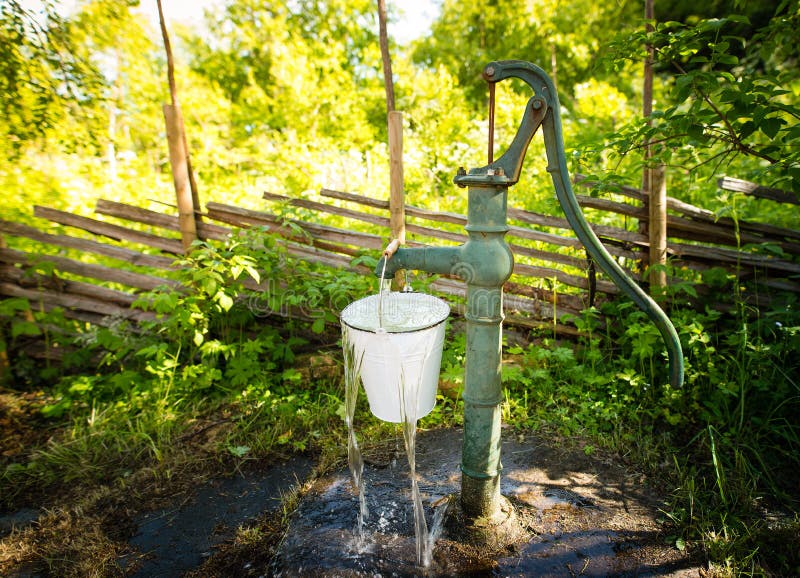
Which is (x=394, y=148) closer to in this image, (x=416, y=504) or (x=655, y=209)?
(x=655, y=209)

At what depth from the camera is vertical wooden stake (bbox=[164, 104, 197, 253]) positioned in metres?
2.93

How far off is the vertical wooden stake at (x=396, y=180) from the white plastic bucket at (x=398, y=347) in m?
1.06

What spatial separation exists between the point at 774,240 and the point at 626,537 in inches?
92.6

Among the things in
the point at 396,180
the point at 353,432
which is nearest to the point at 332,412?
the point at 353,432

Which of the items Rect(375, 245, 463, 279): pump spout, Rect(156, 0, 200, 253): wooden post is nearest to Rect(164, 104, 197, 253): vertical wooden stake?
Rect(156, 0, 200, 253): wooden post

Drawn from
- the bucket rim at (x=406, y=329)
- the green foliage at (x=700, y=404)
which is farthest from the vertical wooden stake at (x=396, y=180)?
the green foliage at (x=700, y=404)

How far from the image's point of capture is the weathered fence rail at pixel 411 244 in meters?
2.84

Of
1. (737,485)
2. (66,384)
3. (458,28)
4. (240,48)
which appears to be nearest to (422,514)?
(737,485)

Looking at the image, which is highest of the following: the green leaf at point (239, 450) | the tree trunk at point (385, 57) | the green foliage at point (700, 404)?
the tree trunk at point (385, 57)

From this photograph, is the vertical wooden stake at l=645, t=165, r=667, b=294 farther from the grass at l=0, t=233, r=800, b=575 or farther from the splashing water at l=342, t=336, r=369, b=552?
the splashing water at l=342, t=336, r=369, b=552

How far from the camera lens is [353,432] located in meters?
1.89

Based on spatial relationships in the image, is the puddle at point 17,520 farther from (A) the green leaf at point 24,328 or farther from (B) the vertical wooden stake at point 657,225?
(B) the vertical wooden stake at point 657,225

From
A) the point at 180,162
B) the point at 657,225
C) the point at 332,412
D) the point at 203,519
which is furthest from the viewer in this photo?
the point at 180,162

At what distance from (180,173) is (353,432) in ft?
7.33
